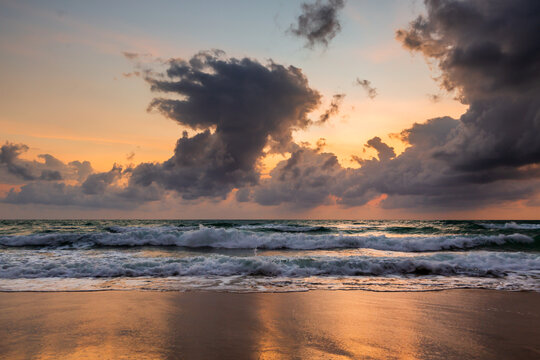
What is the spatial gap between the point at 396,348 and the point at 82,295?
23.2ft

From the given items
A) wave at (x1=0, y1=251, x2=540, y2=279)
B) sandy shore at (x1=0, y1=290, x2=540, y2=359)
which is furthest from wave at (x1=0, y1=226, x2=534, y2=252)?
sandy shore at (x1=0, y1=290, x2=540, y2=359)

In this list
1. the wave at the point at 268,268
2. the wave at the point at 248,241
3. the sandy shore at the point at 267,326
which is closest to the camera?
the sandy shore at the point at 267,326

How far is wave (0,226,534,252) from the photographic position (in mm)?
20656

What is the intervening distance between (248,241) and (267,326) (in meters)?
16.4

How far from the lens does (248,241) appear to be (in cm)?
2145

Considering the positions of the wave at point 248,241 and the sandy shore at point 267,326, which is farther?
the wave at point 248,241

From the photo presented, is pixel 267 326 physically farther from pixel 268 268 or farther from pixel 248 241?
pixel 248 241

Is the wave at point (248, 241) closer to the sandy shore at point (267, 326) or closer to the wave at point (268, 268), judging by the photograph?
the wave at point (268, 268)

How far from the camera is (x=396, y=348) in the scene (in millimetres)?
4277

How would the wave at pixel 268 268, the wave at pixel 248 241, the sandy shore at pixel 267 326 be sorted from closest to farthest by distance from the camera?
the sandy shore at pixel 267 326 < the wave at pixel 268 268 < the wave at pixel 248 241

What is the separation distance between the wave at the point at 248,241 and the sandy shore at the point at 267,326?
13215mm

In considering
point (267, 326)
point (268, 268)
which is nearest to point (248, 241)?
point (268, 268)

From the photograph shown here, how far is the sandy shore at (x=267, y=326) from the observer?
13.6 ft

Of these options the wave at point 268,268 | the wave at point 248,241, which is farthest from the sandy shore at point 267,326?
the wave at point 248,241
